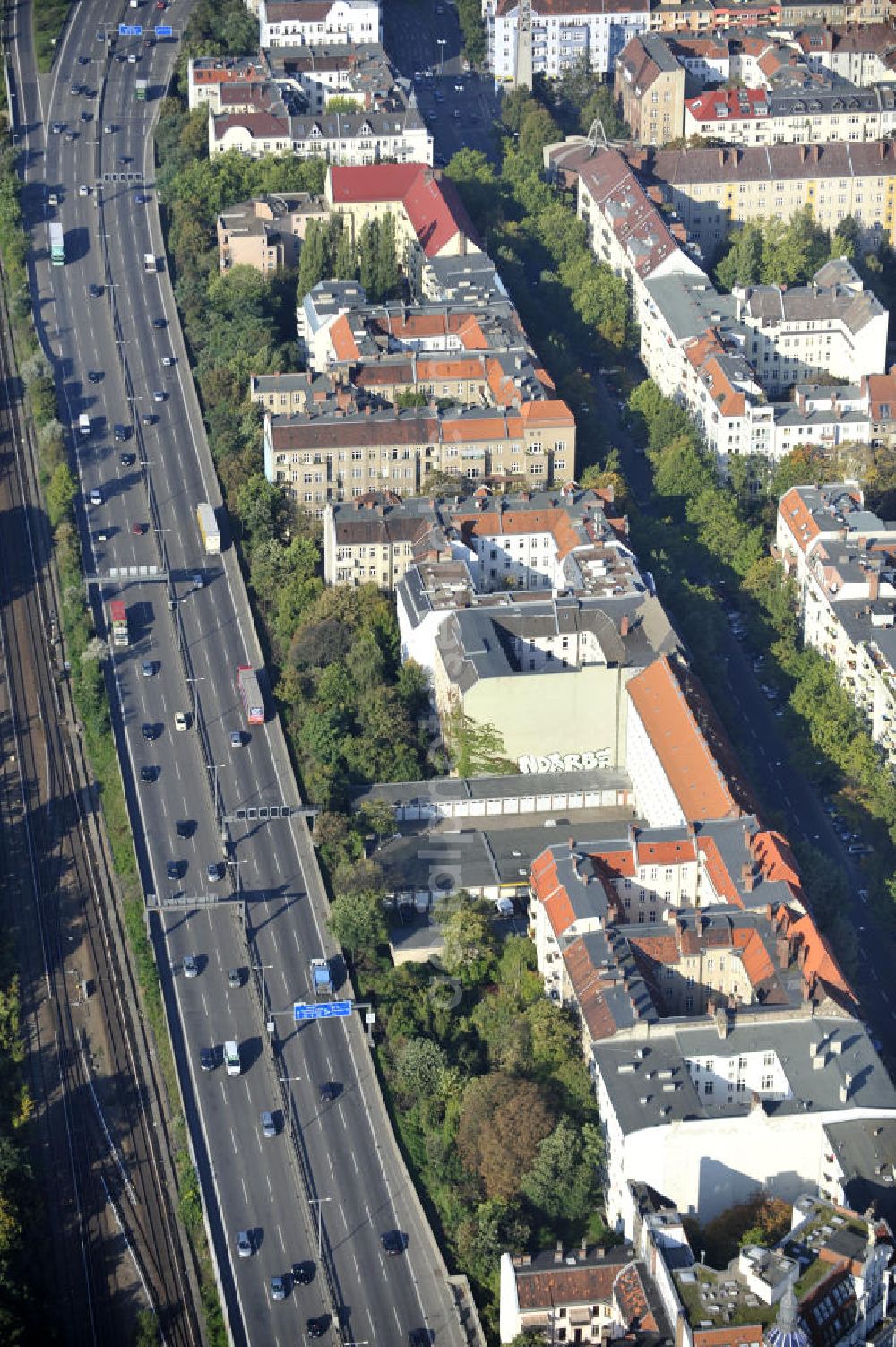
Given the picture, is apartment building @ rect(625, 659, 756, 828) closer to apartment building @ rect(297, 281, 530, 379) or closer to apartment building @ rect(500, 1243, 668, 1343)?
apartment building @ rect(500, 1243, 668, 1343)

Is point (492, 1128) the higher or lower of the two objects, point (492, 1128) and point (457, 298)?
the lower

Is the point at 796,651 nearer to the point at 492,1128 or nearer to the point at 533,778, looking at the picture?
the point at 533,778

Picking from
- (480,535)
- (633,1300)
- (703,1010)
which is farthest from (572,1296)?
(480,535)

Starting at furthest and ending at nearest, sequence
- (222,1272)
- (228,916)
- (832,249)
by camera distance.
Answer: (832,249)
(228,916)
(222,1272)

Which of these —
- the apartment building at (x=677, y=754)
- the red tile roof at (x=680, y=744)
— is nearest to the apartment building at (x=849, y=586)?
the apartment building at (x=677, y=754)

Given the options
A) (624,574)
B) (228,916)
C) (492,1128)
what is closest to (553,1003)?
(492,1128)

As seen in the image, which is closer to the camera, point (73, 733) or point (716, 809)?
point (716, 809)

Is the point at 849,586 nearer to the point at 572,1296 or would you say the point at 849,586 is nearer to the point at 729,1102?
the point at 729,1102

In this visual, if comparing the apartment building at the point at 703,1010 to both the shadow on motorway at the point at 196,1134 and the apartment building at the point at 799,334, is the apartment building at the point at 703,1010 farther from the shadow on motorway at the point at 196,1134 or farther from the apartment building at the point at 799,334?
the apartment building at the point at 799,334
